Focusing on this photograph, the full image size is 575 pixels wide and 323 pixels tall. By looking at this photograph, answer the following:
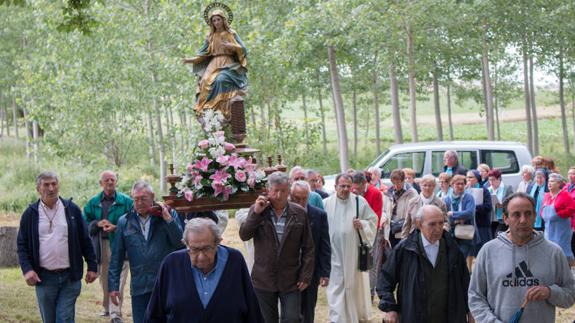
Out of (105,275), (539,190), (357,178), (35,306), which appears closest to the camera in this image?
(357,178)

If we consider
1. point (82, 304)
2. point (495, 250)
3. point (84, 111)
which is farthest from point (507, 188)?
point (84, 111)

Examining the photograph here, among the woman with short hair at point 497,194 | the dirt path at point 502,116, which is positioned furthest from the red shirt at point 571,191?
the dirt path at point 502,116

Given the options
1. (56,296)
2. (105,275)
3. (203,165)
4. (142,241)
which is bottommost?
(105,275)

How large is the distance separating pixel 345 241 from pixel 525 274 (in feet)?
17.1

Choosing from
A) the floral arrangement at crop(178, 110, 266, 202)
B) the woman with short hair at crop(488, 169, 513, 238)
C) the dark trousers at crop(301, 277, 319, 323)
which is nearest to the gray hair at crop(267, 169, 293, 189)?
the dark trousers at crop(301, 277, 319, 323)

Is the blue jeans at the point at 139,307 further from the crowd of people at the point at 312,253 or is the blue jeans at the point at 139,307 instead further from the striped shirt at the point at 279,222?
the striped shirt at the point at 279,222

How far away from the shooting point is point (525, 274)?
6871 millimetres

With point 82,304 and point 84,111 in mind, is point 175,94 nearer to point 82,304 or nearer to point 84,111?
point 84,111

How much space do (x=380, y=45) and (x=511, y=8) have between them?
4.21m

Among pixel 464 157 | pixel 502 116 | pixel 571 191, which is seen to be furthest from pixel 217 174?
pixel 502 116

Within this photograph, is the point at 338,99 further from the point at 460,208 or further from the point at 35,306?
the point at 35,306

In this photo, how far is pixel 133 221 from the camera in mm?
9508

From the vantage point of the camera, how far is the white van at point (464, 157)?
2067cm

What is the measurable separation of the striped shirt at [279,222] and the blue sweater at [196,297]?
328 cm
